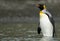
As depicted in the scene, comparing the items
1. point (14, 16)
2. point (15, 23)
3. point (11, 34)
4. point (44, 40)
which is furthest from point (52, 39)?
point (14, 16)

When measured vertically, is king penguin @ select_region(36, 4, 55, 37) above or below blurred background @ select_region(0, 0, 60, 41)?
below

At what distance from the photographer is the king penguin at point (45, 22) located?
14312mm

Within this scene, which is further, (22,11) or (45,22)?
(22,11)

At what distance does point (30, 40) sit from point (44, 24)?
1705 millimetres

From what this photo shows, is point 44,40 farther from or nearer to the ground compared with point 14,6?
nearer to the ground

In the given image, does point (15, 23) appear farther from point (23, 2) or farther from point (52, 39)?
point (52, 39)

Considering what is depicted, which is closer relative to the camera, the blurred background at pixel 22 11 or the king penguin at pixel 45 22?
the king penguin at pixel 45 22

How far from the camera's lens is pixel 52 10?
23031mm

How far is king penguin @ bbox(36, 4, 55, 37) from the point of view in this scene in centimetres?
1431

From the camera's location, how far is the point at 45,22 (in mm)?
14375

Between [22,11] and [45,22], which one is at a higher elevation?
[22,11]

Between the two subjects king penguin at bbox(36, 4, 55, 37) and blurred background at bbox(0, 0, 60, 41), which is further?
blurred background at bbox(0, 0, 60, 41)

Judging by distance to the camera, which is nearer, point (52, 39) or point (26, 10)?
point (52, 39)

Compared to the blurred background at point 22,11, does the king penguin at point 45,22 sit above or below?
below
